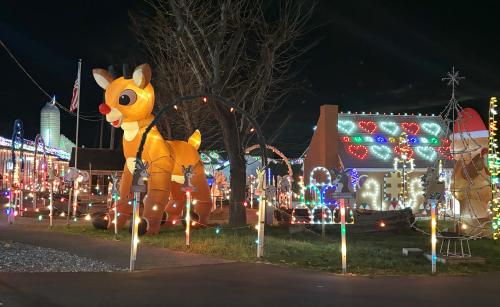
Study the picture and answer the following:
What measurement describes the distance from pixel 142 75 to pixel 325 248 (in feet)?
26.6

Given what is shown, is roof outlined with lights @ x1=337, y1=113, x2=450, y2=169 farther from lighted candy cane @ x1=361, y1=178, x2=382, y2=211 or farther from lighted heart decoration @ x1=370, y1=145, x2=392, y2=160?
lighted candy cane @ x1=361, y1=178, x2=382, y2=211

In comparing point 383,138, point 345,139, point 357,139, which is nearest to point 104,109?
point 345,139

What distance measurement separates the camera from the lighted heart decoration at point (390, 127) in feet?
94.8

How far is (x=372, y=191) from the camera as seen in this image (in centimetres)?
2797

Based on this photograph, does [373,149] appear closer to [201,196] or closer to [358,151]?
[358,151]

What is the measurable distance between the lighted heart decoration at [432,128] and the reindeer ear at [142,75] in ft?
59.0

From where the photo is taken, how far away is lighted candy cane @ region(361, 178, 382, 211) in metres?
27.7

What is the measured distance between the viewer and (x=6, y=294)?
798 centimetres

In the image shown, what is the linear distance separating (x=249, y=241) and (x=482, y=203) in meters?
8.66

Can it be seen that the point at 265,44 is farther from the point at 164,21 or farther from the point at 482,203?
the point at 482,203

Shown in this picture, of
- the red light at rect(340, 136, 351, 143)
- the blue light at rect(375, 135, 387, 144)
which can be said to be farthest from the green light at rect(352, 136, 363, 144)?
the blue light at rect(375, 135, 387, 144)

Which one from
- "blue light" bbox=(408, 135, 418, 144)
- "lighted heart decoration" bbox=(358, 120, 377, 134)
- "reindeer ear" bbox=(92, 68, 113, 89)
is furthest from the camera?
"blue light" bbox=(408, 135, 418, 144)

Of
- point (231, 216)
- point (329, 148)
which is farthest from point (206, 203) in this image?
point (329, 148)

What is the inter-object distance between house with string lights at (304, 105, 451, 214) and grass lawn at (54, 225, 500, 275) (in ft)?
24.9
